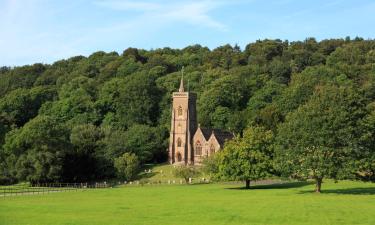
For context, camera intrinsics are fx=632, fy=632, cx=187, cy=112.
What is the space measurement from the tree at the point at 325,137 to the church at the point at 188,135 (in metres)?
46.4

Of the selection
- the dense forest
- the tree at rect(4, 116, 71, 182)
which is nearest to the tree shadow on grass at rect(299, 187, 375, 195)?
the dense forest

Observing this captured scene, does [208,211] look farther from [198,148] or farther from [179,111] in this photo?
[179,111]

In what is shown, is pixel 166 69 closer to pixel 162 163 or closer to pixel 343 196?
pixel 162 163

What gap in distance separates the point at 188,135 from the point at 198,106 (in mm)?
16251

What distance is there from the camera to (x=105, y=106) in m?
140

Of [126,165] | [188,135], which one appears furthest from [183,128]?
[126,165]

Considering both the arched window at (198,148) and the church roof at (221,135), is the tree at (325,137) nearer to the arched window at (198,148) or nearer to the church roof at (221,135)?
the church roof at (221,135)

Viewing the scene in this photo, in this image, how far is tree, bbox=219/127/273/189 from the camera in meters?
71.6

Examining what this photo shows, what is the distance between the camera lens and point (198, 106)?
12962 cm

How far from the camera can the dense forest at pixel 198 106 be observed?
61.4 meters

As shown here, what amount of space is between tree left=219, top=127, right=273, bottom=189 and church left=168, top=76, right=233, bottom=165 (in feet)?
111

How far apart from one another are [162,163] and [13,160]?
32.2 metres

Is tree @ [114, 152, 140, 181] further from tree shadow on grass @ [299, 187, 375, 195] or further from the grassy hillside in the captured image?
tree shadow on grass @ [299, 187, 375, 195]

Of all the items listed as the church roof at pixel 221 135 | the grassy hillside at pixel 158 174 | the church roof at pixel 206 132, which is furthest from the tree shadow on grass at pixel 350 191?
the church roof at pixel 206 132
